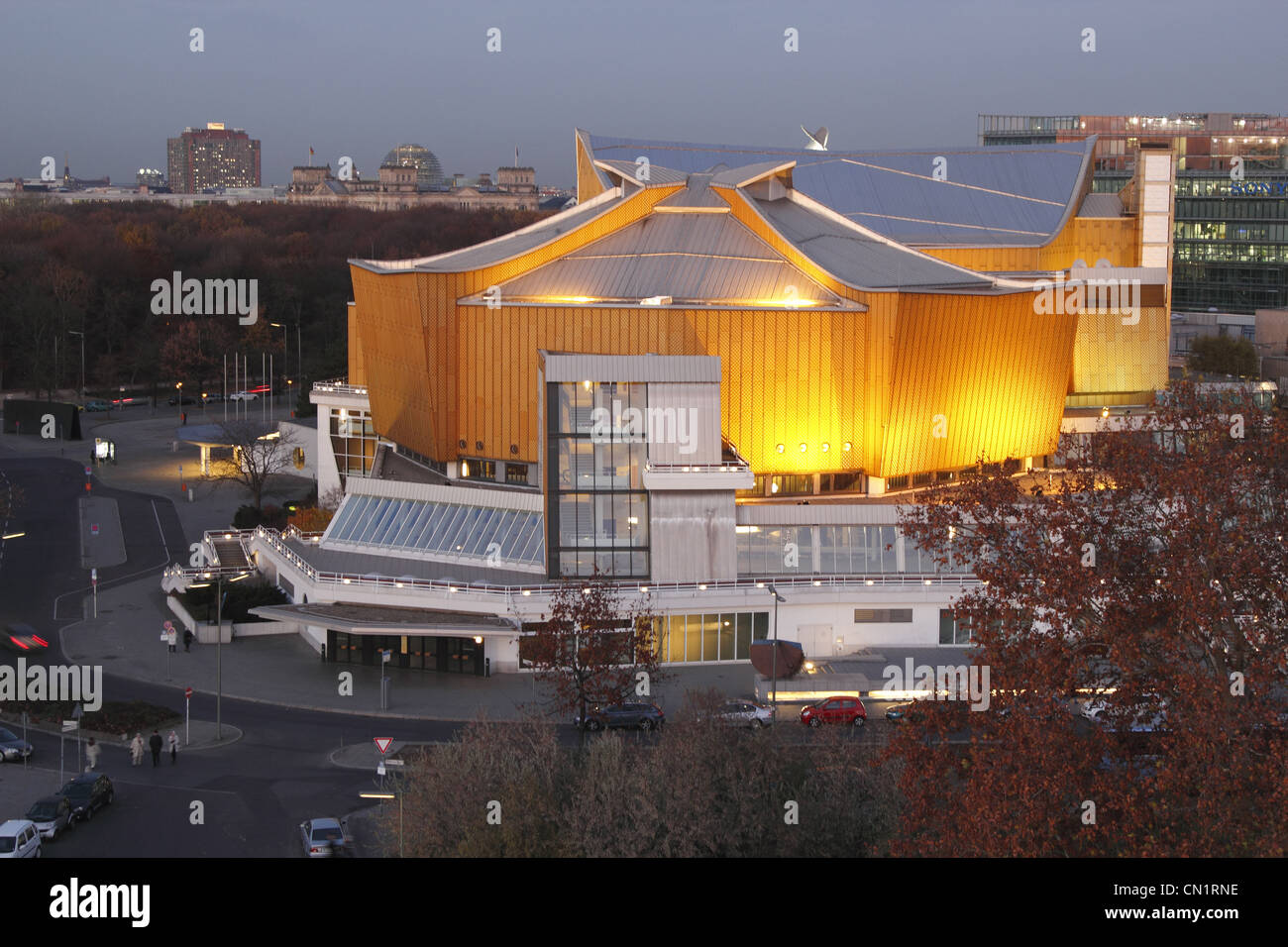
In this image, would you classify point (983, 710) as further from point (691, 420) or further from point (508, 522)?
point (508, 522)

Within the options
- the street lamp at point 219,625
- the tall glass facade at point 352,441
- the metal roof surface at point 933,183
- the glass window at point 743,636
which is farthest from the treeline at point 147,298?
the glass window at point 743,636

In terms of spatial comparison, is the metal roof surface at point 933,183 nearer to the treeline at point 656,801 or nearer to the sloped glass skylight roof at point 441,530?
the sloped glass skylight roof at point 441,530

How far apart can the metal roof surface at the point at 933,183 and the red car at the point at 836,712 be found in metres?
37.2

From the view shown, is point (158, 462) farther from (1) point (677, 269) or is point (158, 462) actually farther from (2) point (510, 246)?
(1) point (677, 269)

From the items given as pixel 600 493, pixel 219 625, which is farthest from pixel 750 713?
pixel 219 625

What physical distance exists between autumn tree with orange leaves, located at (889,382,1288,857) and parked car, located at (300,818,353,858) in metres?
13.6

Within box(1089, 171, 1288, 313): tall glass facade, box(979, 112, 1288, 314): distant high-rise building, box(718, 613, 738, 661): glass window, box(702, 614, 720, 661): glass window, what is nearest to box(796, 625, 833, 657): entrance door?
box(718, 613, 738, 661): glass window

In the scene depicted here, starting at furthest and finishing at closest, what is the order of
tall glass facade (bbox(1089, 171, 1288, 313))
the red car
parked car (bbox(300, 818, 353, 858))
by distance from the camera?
tall glass facade (bbox(1089, 171, 1288, 313)) < the red car < parked car (bbox(300, 818, 353, 858))

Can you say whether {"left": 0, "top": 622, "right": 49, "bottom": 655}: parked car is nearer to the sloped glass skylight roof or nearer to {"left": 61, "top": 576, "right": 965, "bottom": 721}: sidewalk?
{"left": 61, "top": 576, "right": 965, "bottom": 721}: sidewalk

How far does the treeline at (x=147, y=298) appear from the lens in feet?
401

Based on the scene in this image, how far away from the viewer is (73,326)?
12781 cm

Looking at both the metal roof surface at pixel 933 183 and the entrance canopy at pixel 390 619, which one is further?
the metal roof surface at pixel 933 183

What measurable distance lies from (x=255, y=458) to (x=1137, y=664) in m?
64.6

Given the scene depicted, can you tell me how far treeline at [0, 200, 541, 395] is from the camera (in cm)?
12231
